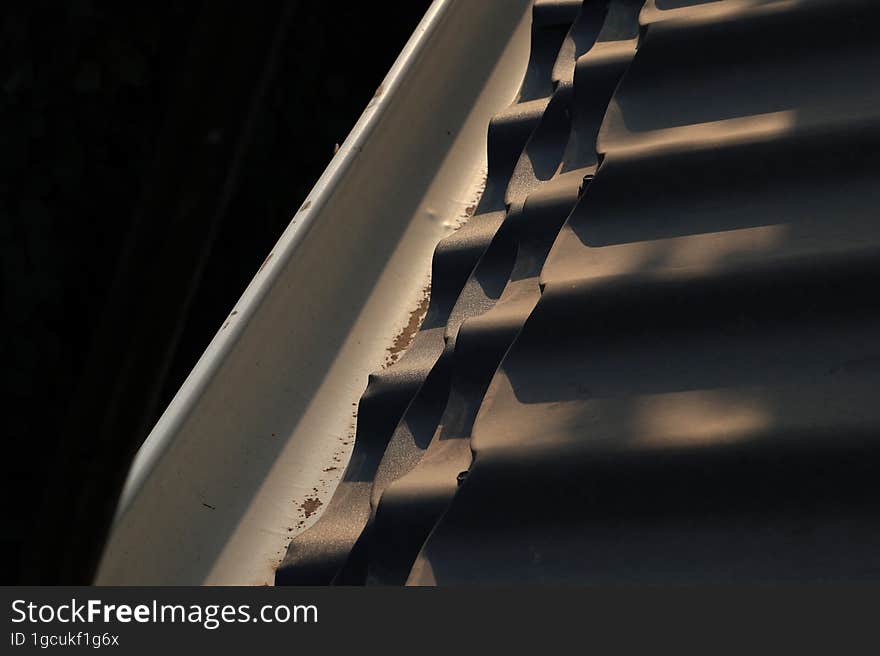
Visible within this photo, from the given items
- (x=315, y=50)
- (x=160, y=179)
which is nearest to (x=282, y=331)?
(x=160, y=179)

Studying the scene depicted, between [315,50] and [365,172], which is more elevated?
[365,172]

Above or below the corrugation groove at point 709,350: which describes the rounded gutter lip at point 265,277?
below

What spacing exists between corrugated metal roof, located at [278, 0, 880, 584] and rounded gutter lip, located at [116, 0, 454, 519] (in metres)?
0.28

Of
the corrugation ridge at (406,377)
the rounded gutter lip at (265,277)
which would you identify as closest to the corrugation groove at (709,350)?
the corrugation ridge at (406,377)

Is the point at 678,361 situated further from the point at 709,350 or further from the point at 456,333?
the point at 456,333

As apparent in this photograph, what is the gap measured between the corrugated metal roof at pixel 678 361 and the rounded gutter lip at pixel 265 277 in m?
0.28

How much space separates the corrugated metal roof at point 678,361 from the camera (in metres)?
0.80

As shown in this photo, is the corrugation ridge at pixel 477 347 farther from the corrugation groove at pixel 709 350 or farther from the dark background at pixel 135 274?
the dark background at pixel 135 274

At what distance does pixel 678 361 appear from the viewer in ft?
2.97

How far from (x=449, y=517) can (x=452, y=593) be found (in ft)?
0.24

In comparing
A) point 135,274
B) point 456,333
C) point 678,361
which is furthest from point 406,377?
point 135,274

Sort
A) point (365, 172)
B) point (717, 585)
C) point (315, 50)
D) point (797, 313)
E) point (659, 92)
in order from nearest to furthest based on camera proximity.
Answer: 1. point (717, 585)
2. point (797, 313)
3. point (659, 92)
4. point (365, 172)
5. point (315, 50)

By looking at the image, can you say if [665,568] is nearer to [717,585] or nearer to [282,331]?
[717,585]

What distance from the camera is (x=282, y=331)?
162 centimetres
